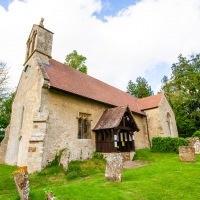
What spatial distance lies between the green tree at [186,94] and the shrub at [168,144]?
16.4m

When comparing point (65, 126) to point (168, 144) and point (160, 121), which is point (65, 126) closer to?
point (168, 144)

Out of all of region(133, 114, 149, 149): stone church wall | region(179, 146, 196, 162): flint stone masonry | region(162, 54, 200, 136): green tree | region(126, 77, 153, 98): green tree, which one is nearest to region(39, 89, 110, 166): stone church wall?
region(179, 146, 196, 162): flint stone masonry

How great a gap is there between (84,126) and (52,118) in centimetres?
344

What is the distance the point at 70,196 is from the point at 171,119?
2386 centimetres

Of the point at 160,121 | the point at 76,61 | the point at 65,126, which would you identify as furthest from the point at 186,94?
the point at 65,126

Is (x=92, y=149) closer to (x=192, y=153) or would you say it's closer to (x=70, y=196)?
(x=192, y=153)

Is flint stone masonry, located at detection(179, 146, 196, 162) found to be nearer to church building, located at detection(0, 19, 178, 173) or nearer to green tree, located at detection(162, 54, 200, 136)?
church building, located at detection(0, 19, 178, 173)

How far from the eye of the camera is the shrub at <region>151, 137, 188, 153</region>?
1758 cm

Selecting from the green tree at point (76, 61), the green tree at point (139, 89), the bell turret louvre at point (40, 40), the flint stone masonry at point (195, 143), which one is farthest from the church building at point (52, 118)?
the green tree at point (139, 89)

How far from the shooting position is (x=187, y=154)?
12047 mm

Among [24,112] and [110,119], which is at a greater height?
[24,112]

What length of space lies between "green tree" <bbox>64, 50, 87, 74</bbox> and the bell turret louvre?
12.3m

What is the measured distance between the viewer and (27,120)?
44.4 ft

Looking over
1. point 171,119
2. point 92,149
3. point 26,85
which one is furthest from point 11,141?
point 171,119
